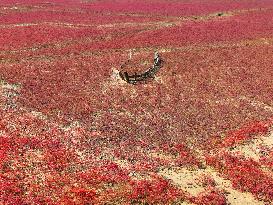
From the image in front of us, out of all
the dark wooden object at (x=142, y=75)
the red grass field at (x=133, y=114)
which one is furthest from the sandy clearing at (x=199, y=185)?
the dark wooden object at (x=142, y=75)

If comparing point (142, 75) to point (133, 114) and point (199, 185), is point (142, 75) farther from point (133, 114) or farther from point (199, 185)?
point (199, 185)

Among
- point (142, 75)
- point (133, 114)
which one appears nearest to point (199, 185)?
point (133, 114)

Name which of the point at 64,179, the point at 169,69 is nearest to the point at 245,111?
the point at 169,69

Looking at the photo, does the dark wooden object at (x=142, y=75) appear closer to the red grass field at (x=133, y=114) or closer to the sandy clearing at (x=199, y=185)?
the red grass field at (x=133, y=114)

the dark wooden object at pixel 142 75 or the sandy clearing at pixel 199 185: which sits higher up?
the dark wooden object at pixel 142 75

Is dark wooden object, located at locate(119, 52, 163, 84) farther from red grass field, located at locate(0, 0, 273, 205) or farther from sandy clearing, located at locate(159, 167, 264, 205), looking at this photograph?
sandy clearing, located at locate(159, 167, 264, 205)

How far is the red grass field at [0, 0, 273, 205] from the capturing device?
31938 millimetres

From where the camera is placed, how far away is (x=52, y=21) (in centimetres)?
7750

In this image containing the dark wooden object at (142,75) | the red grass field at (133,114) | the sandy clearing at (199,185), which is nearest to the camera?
the sandy clearing at (199,185)

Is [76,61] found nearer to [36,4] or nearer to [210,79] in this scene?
[210,79]

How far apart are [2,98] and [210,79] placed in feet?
84.1

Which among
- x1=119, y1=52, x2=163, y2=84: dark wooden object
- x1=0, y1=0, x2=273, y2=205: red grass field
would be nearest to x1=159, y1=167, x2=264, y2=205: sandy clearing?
x1=0, y1=0, x2=273, y2=205: red grass field

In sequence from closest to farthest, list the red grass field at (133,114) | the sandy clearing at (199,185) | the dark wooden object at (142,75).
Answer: the sandy clearing at (199,185)
the red grass field at (133,114)
the dark wooden object at (142,75)

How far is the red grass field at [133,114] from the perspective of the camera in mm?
31938
